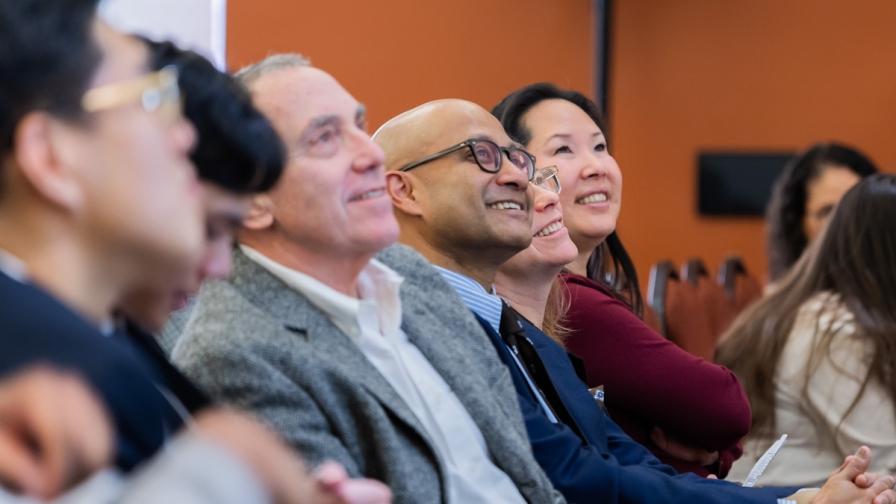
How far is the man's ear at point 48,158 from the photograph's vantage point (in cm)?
70

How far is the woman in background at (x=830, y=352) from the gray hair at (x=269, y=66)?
1744 millimetres

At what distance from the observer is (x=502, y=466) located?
1.41m

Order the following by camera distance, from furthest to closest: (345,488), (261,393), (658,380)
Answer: (658,380), (261,393), (345,488)

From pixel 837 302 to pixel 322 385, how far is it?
1943 millimetres

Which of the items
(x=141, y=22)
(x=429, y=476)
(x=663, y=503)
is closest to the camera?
(x=429, y=476)

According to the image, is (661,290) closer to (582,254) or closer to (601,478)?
(582,254)

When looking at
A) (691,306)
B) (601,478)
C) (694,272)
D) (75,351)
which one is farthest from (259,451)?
(694,272)

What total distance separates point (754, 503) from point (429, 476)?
2.61 ft

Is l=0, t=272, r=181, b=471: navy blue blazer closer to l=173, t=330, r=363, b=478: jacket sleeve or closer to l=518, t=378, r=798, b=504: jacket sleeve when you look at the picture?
l=173, t=330, r=363, b=478: jacket sleeve

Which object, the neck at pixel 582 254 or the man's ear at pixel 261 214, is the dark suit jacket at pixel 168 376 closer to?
the man's ear at pixel 261 214

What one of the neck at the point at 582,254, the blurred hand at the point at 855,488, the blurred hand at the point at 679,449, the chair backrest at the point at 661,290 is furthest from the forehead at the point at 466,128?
the chair backrest at the point at 661,290

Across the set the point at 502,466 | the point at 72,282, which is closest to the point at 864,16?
the point at 502,466

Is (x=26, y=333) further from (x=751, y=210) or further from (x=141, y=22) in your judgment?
(x=751, y=210)

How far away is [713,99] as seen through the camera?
6.60 metres
